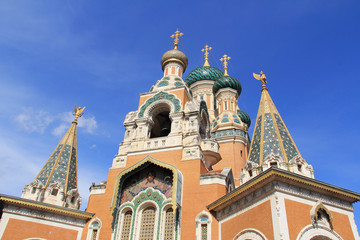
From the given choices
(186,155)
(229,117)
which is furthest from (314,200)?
(229,117)

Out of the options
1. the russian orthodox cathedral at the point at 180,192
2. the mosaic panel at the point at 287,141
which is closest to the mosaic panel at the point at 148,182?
the russian orthodox cathedral at the point at 180,192

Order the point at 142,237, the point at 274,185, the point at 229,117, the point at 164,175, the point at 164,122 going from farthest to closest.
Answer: the point at 229,117 → the point at 164,122 → the point at 164,175 → the point at 142,237 → the point at 274,185

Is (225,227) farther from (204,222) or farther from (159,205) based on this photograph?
(159,205)

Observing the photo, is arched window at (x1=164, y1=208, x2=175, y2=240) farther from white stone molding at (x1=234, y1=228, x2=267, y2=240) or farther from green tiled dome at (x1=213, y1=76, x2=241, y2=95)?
green tiled dome at (x1=213, y1=76, x2=241, y2=95)

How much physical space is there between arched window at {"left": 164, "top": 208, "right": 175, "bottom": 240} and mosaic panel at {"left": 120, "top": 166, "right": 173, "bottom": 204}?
77 centimetres

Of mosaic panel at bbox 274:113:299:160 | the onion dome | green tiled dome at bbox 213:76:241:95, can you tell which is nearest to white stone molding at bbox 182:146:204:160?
mosaic panel at bbox 274:113:299:160

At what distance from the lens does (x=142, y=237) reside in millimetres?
13312

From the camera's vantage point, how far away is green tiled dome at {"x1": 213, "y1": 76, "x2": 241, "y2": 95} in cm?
2700

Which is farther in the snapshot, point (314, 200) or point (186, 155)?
point (186, 155)

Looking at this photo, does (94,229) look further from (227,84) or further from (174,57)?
(227,84)

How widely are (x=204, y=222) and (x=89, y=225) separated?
4956 mm

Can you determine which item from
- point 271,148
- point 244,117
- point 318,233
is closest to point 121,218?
point 271,148

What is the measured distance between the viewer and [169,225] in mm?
13219

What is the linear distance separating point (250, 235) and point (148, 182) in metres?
5.56
